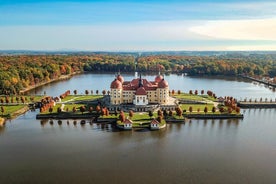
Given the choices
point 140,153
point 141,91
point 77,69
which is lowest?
point 140,153

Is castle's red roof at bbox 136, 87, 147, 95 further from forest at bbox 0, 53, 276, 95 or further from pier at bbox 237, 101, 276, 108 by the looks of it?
pier at bbox 237, 101, 276, 108

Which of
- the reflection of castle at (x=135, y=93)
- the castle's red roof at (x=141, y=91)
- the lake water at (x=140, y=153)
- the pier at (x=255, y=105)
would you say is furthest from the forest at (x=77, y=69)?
the lake water at (x=140, y=153)

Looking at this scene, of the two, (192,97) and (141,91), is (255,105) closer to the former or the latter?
(192,97)

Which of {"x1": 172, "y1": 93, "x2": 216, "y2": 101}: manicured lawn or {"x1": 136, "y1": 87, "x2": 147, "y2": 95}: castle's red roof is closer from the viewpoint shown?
{"x1": 136, "y1": 87, "x2": 147, "y2": 95}: castle's red roof

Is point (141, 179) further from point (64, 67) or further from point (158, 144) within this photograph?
point (64, 67)

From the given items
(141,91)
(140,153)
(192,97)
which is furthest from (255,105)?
(140,153)

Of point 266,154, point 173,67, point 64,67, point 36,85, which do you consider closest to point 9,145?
point 266,154

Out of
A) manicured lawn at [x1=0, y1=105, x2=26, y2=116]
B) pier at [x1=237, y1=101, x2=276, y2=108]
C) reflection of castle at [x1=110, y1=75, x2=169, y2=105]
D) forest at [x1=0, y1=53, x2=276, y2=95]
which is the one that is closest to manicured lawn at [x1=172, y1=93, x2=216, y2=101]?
pier at [x1=237, y1=101, x2=276, y2=108]

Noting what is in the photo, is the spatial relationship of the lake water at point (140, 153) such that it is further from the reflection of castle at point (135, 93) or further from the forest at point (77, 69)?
the forest at point (77, 69)
